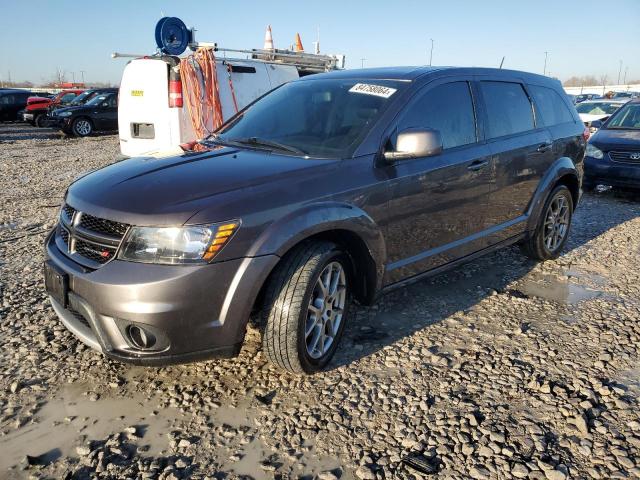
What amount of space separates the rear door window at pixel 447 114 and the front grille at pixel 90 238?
5.93 feet

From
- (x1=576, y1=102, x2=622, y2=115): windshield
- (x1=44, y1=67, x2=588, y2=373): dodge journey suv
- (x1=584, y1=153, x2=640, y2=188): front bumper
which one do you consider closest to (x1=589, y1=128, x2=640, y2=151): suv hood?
(x1=584, y1=153, x2=640, y2=188): front bumper

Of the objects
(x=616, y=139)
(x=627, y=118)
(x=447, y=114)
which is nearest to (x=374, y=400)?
(x=447, y=114)

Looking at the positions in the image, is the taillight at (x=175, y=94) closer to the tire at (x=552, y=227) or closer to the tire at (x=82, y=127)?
the tire at (x=552, y=227)

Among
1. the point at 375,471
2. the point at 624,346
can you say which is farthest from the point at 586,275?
the point at 375,471

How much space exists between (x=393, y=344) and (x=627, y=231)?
4328mm

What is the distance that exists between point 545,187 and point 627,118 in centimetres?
549

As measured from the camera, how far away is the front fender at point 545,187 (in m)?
4.56

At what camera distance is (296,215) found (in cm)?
266

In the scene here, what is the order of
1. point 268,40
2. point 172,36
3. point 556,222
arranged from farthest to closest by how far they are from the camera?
point 268,40 < point 172,36 < point 556,222

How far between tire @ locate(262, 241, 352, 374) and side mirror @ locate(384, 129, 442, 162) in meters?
0.71

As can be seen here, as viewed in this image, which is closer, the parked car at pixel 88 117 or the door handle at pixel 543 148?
the door handle at pixel 543 148

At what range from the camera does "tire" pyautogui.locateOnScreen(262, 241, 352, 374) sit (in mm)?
2688

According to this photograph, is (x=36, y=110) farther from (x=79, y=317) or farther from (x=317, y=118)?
(x=79, y=317)

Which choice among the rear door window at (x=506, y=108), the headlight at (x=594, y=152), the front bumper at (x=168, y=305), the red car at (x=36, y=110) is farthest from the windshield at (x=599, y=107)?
the red car at (x=36, y=110)
